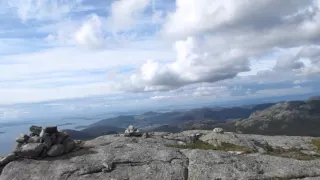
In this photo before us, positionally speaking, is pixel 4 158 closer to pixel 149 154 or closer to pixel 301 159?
pixel 149 154

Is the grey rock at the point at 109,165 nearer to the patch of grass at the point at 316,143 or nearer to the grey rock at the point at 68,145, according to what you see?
the grey rock at the point at 68,145

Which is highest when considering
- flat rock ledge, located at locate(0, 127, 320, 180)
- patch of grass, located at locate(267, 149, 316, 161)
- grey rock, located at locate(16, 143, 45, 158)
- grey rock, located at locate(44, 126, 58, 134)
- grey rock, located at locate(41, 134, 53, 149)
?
grey rock, located at locate(44, 126, 58, 134)

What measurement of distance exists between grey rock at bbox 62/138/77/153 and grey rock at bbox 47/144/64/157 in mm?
762

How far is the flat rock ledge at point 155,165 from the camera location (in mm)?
33500

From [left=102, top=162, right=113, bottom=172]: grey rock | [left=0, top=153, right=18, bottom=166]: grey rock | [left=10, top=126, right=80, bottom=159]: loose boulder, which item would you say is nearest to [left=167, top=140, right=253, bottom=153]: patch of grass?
[left=102, top=162, right=113, bottom=172]: grey rock

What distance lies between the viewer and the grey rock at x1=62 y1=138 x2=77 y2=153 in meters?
40.2

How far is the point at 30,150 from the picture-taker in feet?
124

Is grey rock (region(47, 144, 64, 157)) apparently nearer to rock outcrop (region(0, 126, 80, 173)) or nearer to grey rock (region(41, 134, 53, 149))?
rock outcrop (region(0, 126, 80, 173))

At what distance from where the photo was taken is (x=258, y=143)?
4816cm

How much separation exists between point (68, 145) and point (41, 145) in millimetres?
3495

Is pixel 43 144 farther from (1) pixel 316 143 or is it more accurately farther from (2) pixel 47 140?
(1) pixel 316 143

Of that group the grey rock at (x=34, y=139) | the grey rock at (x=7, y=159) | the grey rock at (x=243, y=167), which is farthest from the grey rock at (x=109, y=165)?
the grey rock at (x=34, y=139)

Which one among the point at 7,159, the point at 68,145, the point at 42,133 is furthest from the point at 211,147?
the point at 7,159

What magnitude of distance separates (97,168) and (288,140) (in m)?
31.6
